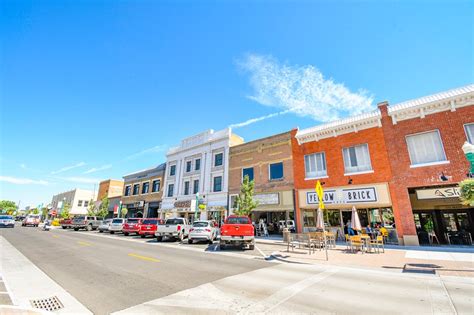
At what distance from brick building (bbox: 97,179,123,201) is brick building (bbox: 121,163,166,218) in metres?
7.49

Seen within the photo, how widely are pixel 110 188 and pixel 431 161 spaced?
173 ft

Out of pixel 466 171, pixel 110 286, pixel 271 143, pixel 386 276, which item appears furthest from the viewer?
pixel 271 143

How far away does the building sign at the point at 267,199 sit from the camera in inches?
875

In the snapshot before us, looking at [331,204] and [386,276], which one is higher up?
[331,204]

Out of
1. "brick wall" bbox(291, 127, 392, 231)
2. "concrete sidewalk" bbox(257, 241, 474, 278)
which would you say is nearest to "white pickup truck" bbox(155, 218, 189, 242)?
"concrete sidewalk" bbox(257, 241, 474, 278)

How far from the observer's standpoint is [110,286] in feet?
20.8

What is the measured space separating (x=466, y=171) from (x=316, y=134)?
10.2 meters

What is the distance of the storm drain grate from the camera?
4798mm

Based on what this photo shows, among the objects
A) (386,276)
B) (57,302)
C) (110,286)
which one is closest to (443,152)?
(386,276)

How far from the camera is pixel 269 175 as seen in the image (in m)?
23.7

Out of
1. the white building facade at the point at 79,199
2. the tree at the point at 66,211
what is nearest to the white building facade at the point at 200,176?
the tree at the point at 66,211

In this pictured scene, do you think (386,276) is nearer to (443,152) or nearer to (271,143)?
(443,152)

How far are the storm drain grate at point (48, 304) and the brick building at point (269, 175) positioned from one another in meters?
18.4

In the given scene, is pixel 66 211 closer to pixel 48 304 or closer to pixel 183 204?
pixel 183 204
